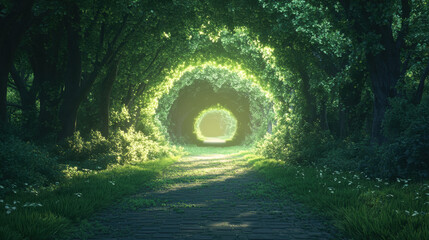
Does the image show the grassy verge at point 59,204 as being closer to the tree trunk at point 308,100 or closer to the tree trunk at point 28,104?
the tree trunk at point 28,104

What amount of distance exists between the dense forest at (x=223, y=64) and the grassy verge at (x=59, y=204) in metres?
0.55

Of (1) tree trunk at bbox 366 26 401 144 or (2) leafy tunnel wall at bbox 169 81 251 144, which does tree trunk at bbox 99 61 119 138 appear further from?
(2) leafy tunnel wall at bbox 169 81 251 144

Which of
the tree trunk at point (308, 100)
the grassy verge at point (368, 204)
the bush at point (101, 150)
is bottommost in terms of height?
the grassy verge at point (368, 204)

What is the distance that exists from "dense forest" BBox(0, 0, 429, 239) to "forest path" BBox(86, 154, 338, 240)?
2413 mm

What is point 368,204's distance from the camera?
5141mm

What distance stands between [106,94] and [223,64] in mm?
9178

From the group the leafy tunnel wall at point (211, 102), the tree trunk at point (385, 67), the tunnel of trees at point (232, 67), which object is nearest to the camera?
the tunnel of trees at point (232, 67)

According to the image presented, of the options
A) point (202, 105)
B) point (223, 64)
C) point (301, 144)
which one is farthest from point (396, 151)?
point (202, 105)

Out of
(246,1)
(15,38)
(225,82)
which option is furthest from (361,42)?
(225,82)

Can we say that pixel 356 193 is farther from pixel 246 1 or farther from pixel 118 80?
pixel 118 80

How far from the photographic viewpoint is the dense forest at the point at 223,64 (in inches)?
307

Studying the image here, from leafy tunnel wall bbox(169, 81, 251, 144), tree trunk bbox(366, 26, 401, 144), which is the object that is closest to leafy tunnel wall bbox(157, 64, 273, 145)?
leafy tunnel wall bbox(169, 81, 251, 144)

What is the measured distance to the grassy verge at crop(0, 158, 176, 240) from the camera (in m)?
4.09

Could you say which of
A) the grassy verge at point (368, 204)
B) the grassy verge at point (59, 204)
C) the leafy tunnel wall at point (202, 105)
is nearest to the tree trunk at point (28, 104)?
the grassy verge at point (59, 204)
